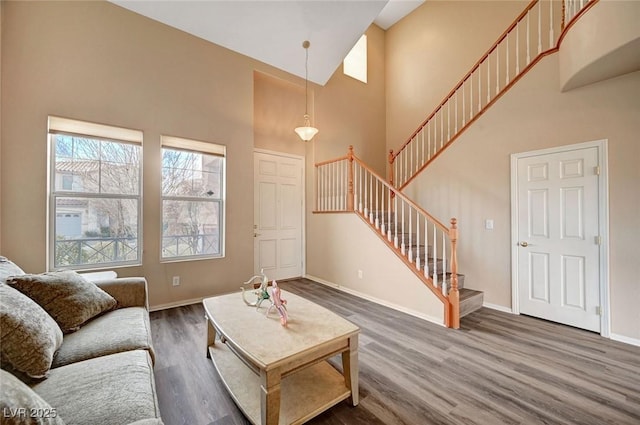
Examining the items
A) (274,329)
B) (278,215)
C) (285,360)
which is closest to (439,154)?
(278,215)

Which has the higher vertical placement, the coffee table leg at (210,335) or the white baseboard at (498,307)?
the coffee table leg at (210,335)

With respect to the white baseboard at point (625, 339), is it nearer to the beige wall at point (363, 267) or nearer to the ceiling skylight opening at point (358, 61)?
the beige wall at point (363, 267)

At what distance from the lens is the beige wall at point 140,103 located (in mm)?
2670

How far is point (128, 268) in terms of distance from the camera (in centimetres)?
325

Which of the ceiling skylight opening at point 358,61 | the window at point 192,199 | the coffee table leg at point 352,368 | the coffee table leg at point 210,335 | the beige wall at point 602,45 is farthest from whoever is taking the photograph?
the ceiling skylight opening at point 358,61

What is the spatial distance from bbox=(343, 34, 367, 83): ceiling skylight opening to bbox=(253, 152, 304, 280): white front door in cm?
237

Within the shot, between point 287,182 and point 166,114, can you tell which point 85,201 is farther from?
point 287,182

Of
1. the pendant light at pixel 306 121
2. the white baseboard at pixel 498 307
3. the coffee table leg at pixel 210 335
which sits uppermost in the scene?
the pendant light at pixel 306 121

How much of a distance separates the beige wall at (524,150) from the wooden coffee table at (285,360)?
9.14 ft

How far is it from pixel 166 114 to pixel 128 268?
6.54ft

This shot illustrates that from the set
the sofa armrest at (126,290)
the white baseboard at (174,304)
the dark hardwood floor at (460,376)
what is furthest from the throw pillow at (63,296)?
the white baseboard at (174,304)

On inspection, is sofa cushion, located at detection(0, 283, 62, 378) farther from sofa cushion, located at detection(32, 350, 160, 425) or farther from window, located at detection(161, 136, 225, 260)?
window, located at detection(161, 136, 225, 260)

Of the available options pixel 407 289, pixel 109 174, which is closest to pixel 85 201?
pixel 109 174

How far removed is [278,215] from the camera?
16.2 ft
